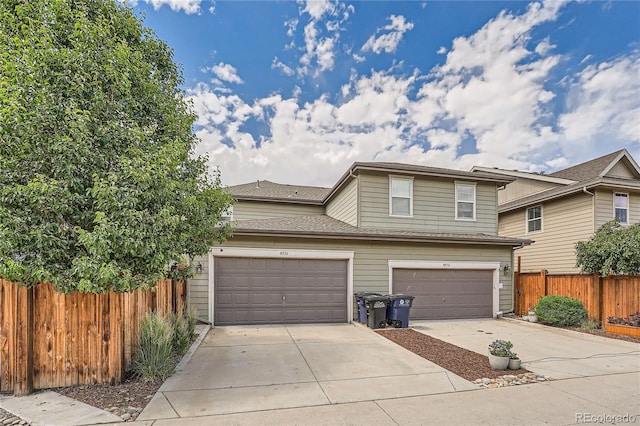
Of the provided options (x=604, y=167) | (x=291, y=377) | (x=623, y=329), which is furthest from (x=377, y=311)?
(x=604, y=167)

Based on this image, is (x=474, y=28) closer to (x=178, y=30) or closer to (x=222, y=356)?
(x=178, y=30)

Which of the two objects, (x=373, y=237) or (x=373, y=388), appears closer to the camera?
(x=373, y=388)

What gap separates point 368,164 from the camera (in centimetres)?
1153

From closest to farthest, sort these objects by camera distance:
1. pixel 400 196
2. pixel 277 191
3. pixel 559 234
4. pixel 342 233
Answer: pixel 342 233, pixel 400 196, pixel 559 234, pixel 277 191

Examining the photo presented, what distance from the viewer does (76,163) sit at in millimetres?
4254

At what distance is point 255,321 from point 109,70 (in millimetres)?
7658

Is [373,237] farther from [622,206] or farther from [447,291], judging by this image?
[622,206]

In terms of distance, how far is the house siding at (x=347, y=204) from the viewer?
12.0 m

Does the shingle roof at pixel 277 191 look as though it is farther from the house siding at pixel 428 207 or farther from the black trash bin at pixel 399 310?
the black trash bin at pixel 399 310

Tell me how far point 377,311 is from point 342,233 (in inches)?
101

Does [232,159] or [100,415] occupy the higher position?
[232,159]

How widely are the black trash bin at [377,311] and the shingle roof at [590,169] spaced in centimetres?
1073

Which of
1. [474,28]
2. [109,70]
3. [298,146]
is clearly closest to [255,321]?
[109,70]

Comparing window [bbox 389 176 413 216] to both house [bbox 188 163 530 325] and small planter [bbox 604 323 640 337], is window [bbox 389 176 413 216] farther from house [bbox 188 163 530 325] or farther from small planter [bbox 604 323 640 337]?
small planter [bbox 604 323 640 337]
